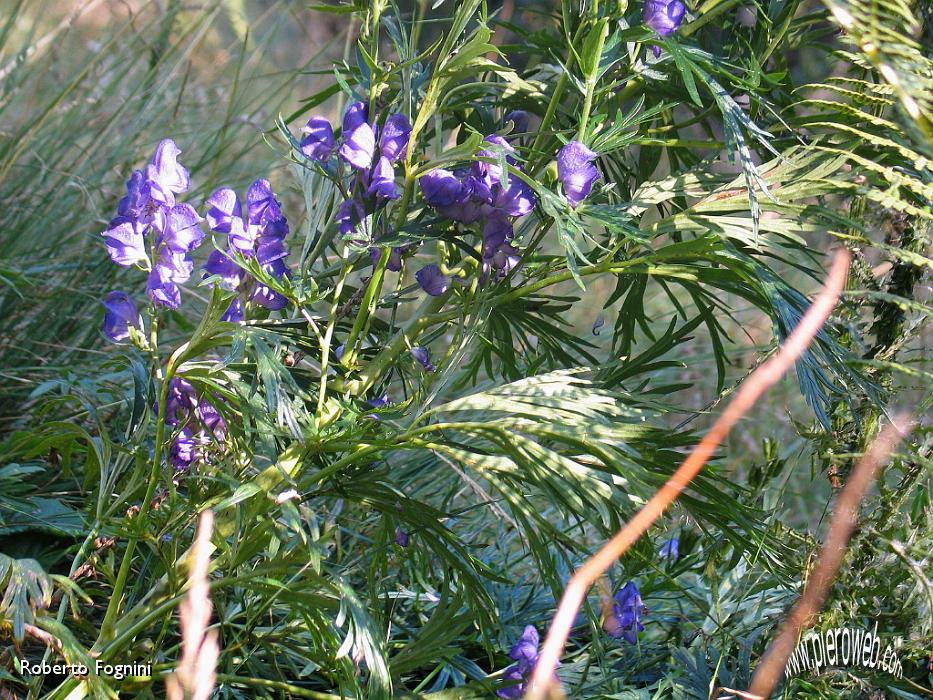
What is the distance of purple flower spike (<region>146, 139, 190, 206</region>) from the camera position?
0.98 metres

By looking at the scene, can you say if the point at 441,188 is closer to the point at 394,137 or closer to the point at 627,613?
the point at 394,137

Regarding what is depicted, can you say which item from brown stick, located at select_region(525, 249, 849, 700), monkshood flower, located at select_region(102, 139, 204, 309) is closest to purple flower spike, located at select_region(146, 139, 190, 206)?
monkshood flower, located at select_region(102, 139, 204, 309)

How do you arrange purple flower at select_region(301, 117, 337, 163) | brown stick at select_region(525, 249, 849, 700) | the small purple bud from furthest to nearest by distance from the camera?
the small purple bud < purple flower at select_region(301, 117, 337, 163) < brown stick at select_region(525, 249, 849, 700)

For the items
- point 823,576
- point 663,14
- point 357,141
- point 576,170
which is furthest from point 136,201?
point 823,576

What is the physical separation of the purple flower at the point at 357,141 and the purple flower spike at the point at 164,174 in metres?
0.19

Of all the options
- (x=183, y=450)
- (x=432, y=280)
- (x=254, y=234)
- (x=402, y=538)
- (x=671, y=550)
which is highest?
(x=254, y=234)

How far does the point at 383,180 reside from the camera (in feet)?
3.03

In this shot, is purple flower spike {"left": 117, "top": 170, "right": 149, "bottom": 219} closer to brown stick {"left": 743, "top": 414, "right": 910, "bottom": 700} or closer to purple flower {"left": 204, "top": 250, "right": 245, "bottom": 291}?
purple flower {"left": 204, "top": 250, "right": 245, "bottom": 291}

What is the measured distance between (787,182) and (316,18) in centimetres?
505

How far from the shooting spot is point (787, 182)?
99 cm

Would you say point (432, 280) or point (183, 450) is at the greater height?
point (432, 280)

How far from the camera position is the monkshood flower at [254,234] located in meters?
0.98

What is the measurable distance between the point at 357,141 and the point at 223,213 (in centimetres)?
18

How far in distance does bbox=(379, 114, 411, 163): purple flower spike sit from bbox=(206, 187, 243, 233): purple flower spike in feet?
0.58
